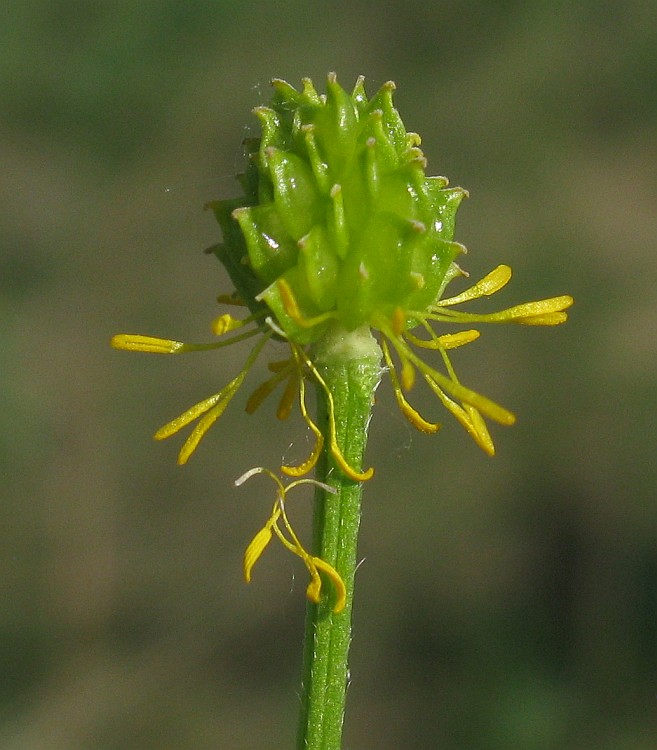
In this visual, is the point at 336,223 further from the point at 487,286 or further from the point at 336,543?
the point at 336,543

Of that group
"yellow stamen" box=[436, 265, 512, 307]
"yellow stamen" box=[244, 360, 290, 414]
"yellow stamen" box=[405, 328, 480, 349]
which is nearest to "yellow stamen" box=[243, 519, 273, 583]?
"yellow stamen" box=[244, 360, 290, 414]

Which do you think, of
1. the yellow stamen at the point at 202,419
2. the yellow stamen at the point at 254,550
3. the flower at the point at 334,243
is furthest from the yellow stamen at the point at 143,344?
the yellow stamen at the point at 254,550

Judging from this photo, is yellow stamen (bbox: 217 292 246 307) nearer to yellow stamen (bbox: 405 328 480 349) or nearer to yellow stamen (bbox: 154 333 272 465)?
yellow stamen (bbox: 154 333 272 465)

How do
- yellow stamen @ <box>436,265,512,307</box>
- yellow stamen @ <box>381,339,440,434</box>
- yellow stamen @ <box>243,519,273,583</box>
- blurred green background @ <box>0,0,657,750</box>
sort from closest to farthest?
yellow stamen @ <box>243,519,273,583</box>, yellow stamen @ <box>381,339,440,434</box>, yellow stamen @ <box>436,265,512,307</box>, blurred green background @ <box>0,0,657,750</box>

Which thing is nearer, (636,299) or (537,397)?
(537,397)

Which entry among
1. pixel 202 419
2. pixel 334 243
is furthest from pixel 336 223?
pixel 202 419

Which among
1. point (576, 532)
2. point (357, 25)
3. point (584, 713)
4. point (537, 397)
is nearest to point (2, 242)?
point (357, 25)

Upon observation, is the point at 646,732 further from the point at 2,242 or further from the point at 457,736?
the point at 2,242
